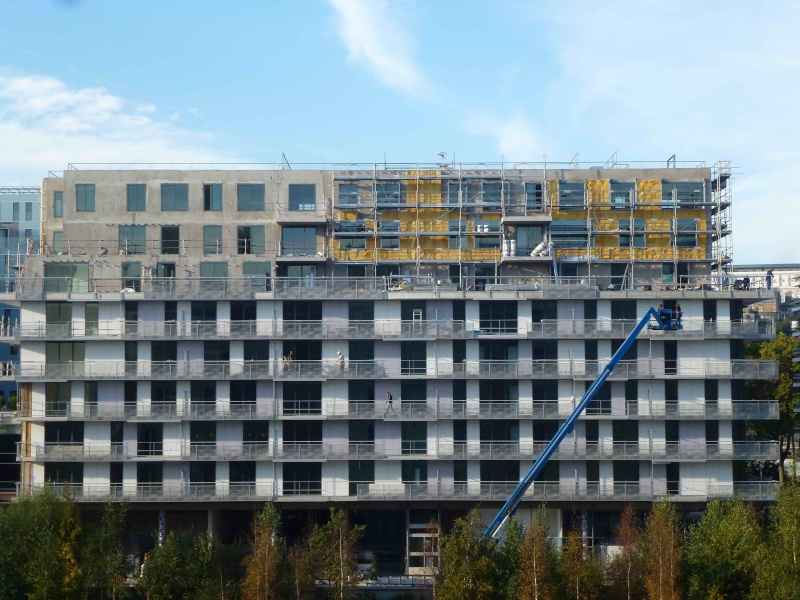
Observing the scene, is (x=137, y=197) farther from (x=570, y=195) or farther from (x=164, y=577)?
(x=570, y=195)

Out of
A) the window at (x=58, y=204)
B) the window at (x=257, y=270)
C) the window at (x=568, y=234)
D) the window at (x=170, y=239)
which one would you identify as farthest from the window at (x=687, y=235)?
the window at (x=58, y=204)

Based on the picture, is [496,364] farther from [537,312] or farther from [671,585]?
[671,585]

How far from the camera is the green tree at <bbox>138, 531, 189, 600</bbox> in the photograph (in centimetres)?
6500

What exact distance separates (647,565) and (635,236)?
96.1 ft

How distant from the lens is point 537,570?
60.7 metres

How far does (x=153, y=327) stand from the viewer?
7975cm

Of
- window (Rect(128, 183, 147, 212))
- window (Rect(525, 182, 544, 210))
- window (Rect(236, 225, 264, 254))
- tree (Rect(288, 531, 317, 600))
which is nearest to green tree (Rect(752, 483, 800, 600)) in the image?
tree (Rect(288, 531, 317, 600))

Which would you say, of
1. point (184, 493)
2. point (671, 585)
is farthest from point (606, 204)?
point (184, 493)

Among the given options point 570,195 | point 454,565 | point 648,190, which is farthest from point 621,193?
point 454,565

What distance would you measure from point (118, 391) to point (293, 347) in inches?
522

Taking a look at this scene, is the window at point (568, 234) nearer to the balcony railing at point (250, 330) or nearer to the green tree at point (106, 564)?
the balcony railing at point (250, 330)

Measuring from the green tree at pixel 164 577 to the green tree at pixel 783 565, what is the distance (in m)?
33.9

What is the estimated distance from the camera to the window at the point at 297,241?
84.2 meters

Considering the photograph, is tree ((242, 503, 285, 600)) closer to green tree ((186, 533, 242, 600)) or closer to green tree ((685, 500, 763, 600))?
green tree ((186, 533, 242, 600))
